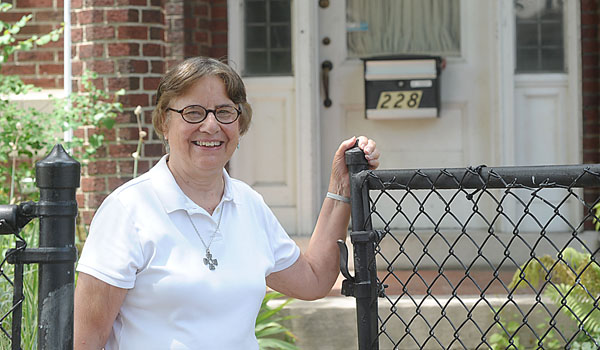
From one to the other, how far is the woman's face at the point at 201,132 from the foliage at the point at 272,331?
A: 1723 mm

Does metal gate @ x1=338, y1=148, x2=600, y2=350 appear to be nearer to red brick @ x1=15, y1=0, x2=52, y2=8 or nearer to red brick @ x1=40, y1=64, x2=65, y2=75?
red brick @ x1=40, y1=64, x2=65, y2=75

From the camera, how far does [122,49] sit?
5152 millimetres

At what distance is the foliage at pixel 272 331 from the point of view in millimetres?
3859

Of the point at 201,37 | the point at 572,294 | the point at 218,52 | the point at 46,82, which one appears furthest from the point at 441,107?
the point at 46,82

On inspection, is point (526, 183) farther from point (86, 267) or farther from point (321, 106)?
point (321, 106)

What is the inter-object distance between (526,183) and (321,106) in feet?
12.8

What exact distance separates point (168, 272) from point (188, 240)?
0.11m

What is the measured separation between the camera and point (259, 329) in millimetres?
3918

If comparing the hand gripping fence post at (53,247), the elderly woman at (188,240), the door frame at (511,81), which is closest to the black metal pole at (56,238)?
the hand gripping fence post at (53,247)

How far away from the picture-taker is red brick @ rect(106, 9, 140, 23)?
5.14 m

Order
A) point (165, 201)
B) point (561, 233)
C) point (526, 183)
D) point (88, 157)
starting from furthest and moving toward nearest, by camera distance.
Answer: point (561, 233)
point (88, 157)
point (165, 201)
point (526, 183)

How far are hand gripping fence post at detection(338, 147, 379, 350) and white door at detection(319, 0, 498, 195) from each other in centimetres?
363

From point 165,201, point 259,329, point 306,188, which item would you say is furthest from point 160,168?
point 306,188

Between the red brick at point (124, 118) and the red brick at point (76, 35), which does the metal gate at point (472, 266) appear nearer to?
the red brick at point (124, 118)
